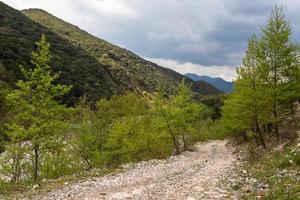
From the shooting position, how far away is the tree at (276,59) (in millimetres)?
37531

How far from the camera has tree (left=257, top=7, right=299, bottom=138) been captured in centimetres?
3753

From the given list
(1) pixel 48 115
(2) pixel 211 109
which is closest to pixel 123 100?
(1) pixel 48 115

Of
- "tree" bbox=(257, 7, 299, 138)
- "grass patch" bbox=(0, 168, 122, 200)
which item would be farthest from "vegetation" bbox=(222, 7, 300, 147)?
"grass patch" bbox=(0, 168, 122, 200)

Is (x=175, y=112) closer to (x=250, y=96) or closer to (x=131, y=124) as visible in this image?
(x=131, y=124)

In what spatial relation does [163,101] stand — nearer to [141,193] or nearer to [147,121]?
[147,121]

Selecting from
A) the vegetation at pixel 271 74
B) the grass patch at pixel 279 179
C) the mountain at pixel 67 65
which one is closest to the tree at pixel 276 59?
the vegetation at pixel 271 74

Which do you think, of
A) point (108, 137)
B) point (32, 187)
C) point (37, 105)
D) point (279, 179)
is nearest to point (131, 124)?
point (108, 137)

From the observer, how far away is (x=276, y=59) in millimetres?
37500

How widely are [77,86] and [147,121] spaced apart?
79.9 m

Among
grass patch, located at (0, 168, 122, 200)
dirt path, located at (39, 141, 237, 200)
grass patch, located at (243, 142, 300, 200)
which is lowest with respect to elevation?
grass patch, located at (0, 168, 122, 200)

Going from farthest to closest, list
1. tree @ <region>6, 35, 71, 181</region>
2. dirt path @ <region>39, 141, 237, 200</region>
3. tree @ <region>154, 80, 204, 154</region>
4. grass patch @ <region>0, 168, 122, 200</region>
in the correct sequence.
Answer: tree @ <region>154, 80, 204, 154</region> → tree @ <region>6, 35, 71, 181</region> → grass patch @ <region>0, 168, 122, 200</region> → dirt path @ <region>39, 141, 237, 200</region>

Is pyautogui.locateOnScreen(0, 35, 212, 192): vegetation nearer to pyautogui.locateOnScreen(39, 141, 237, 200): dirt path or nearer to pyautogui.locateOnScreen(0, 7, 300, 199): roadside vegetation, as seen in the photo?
pyautogui.locateOnScreen(0, 7, 300, 199): roadside vegetation

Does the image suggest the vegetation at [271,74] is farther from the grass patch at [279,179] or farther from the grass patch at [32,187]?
the grass patch at [32,187]

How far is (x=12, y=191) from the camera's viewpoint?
23375 millimetres
